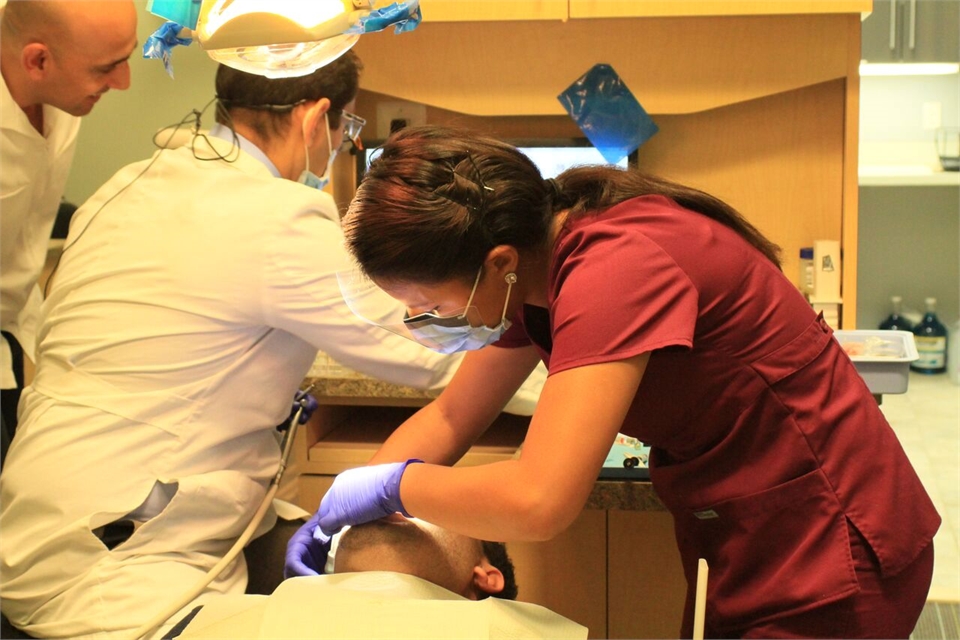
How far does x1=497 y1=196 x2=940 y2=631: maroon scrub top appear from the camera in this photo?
3.27 ft

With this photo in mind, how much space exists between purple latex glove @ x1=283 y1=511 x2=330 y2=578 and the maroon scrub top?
0.48 metres

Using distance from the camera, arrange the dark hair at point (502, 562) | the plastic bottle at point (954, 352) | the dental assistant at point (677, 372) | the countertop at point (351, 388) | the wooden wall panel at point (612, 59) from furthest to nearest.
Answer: the plastic bottle at point (954, 352) → the wooden wall panel at point (612, 59) → the countertop at point (351, 388) → the dark hair at point (502, 562) → the dental assistant at point (677, 372)

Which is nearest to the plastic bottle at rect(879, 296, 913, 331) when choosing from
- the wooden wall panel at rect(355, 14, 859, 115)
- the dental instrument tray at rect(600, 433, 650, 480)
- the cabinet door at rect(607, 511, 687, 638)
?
the wooden wall panel at rect(355, 14, 859, 115)

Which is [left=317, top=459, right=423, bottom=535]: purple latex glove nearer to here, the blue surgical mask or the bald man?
the blue surgical mask

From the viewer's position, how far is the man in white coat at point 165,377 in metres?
1.35

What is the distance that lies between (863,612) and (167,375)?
100 cm

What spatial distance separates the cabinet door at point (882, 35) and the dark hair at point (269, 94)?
10.4 feet

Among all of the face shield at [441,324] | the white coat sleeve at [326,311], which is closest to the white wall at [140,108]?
the white coat sleeve at [326,311]

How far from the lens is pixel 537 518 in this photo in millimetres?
938

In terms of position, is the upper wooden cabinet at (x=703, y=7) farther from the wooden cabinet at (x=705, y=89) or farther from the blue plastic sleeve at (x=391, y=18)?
the blue plastic sleeve at (x=391, y=18)

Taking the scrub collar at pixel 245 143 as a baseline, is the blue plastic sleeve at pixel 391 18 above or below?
above

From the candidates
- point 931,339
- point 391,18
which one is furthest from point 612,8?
point 931,339

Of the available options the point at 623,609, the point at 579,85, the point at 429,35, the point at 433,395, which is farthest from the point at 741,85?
the point at 623,609

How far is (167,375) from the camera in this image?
143cm
